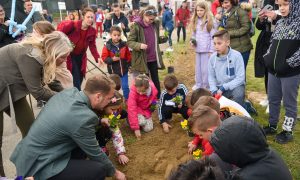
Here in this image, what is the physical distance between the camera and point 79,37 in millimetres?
5184

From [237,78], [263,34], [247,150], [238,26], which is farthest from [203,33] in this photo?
[247,150]

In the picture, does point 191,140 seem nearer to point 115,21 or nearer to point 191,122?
point 191,122

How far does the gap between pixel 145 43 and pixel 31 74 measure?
2.63 meters

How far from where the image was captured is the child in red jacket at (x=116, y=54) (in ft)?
17.8

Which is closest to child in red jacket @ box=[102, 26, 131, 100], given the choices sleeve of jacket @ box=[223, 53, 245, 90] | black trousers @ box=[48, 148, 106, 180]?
sleeve of jacket @ box=[223, 53, 245, 90]

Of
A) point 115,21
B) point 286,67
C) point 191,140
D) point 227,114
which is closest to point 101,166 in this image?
point 227,114

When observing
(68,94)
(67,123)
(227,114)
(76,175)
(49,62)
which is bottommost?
(76,175)

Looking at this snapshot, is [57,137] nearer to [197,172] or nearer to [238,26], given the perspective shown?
[197,172]

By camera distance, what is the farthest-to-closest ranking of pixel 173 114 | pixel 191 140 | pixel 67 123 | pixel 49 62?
pixel 173 114 → pixel 191 140 → pixel 49 62 → pixel 67 123

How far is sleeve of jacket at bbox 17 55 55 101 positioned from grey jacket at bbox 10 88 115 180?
549 mm

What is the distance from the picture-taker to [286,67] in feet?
11.5

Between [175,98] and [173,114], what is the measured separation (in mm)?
701

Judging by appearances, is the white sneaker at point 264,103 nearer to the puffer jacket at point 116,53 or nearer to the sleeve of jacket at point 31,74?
the puffer jacket at point 116,53

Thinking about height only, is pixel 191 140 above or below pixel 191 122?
below
